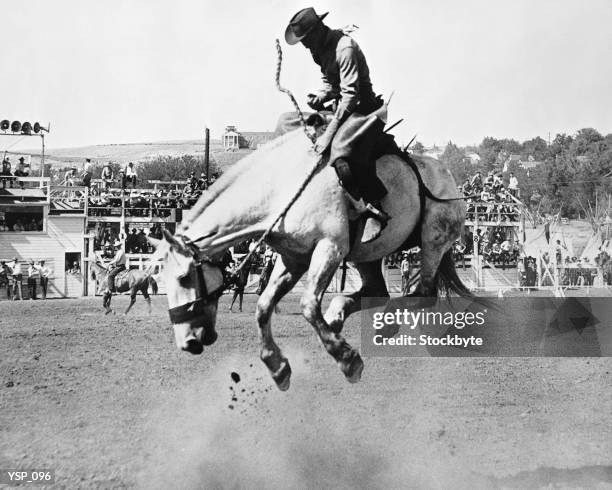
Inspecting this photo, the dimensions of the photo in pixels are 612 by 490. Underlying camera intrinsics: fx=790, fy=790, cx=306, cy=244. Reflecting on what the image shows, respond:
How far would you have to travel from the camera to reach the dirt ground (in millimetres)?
6391

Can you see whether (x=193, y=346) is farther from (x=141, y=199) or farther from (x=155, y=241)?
(x=141, y=199)

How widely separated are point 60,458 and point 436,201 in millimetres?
3960

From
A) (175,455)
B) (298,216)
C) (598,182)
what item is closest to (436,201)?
(298,216)

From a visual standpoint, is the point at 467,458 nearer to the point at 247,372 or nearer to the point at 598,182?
the point at 247,372

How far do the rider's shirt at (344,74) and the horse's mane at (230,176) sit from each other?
51 cm

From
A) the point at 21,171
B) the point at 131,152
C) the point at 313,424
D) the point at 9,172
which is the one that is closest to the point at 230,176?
the point at 313,424

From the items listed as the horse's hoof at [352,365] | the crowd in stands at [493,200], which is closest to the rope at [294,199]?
the horse's hoof at [352,365]

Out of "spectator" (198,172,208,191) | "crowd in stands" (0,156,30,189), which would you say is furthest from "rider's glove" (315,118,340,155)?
"crowd in stands" (0,156,30,189)

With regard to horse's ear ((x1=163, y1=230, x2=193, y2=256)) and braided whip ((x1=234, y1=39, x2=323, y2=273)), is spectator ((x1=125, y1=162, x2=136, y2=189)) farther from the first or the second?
horse's ear ((x1=163, y1=230, x2=193, y2=256))

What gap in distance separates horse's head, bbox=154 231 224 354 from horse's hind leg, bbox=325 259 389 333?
1042mm

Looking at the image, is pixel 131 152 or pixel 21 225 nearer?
pixel 21 225

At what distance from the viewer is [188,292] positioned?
6.28m

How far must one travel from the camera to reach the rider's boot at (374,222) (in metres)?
6.41

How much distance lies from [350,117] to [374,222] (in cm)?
88
